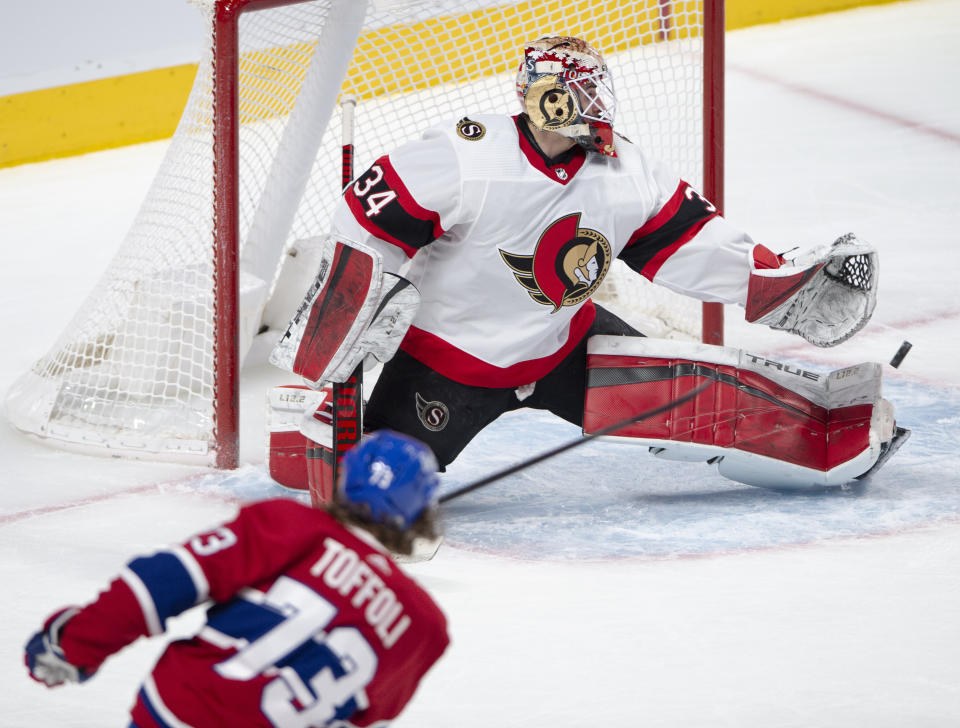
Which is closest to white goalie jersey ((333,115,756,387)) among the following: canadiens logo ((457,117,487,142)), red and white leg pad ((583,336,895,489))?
canadiens logo ((457,117,487,142))

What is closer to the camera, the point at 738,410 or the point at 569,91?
the point at 569,91

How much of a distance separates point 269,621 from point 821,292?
167cm

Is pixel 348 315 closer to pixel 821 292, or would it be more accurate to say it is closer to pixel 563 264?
pixel 563 264

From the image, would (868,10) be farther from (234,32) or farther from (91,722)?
(91,722)

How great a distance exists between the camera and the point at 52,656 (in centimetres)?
131

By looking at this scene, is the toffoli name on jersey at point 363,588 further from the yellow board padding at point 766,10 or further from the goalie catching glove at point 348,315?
the yellow board padding at point 766,10

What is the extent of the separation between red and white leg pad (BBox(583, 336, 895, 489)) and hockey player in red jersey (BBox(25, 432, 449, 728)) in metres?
1.35

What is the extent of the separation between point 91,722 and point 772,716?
89 cm

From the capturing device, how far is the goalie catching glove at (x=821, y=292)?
2.61 meters

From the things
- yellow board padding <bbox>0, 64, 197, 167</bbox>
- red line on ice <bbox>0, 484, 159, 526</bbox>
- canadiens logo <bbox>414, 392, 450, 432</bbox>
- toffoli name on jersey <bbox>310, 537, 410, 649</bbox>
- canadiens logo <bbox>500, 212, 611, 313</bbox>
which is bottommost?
red line on ice <bbox>0, 484, 159, 526</bbox>

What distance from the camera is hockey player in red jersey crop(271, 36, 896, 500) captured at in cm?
241

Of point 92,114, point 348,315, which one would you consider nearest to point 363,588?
point 348,315

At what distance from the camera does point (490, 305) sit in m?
2.52

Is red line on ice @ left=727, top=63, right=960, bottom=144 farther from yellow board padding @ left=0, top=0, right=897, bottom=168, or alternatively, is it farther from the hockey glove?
the hockey glove
